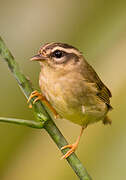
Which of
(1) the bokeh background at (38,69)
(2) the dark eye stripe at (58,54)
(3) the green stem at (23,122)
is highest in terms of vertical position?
(3) the green stem at (23,122)

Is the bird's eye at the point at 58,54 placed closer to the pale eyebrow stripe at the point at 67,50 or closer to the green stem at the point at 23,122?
the pale eyebrow stripe at the point at 67,50

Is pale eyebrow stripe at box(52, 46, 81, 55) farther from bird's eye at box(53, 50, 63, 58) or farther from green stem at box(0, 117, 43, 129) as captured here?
green stem at box(0, 117, 43, 129)

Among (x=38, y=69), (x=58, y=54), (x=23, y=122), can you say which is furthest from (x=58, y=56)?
(x=23, y=122)

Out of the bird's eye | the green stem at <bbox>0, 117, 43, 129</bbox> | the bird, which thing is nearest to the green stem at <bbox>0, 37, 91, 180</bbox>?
the green stem at <bbox>0, 117, 43, 129</bbox>

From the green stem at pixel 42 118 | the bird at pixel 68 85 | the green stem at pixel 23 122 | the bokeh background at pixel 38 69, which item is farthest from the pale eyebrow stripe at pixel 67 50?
the green stem at pixel 23 122

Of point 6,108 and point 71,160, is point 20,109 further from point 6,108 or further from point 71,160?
point 71,160

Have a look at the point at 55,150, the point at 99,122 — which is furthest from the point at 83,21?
the point at 55,150
